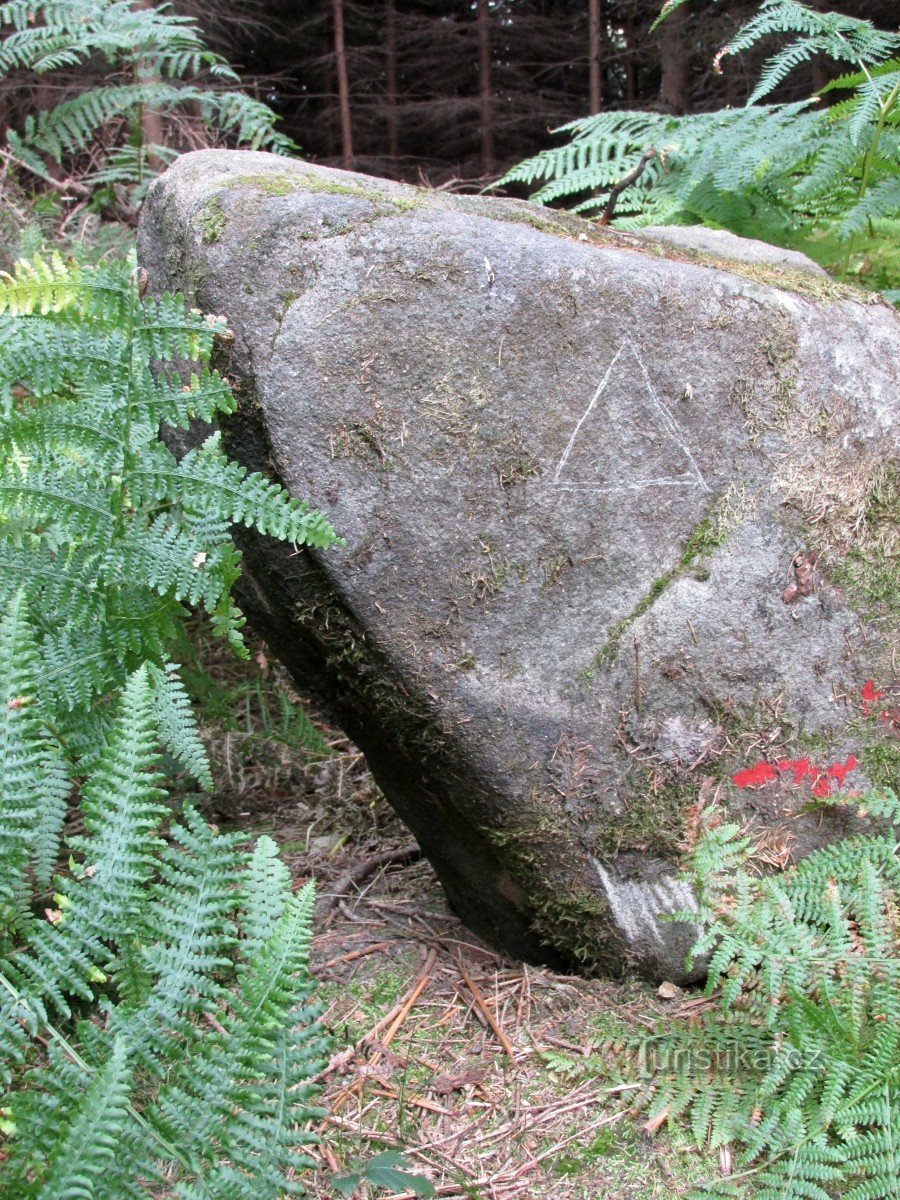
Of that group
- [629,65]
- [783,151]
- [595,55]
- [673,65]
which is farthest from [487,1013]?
[629,65]

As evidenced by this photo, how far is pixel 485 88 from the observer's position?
9.40 metres

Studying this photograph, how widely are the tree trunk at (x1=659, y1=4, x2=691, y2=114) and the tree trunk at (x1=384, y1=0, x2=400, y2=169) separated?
275 centimetres

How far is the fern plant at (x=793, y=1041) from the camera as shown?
5.70 ft

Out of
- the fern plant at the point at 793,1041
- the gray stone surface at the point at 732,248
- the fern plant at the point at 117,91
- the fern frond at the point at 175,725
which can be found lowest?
the fern plant at the point at 793,1041

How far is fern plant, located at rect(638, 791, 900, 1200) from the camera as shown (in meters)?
1.74

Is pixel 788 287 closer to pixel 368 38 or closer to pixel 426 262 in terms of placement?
pixel 426 262

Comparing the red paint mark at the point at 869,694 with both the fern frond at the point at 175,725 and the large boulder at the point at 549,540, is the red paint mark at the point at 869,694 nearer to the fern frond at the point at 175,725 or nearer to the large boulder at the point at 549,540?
the large boulder at the point at 549,540

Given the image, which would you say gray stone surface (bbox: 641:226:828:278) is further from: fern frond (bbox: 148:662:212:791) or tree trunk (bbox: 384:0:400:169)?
tree trunk (bbox: 384:0:400:169)

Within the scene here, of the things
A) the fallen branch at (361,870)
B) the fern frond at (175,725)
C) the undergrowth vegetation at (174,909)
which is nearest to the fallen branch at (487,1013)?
the undergrowth vegetation at (174,909)

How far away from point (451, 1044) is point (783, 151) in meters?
3.29

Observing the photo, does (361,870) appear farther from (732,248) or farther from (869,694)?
(732,248)

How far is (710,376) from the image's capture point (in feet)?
7.80

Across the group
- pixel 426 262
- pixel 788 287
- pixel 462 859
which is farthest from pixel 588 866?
pixel 788 287

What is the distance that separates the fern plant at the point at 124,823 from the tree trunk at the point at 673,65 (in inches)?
295
